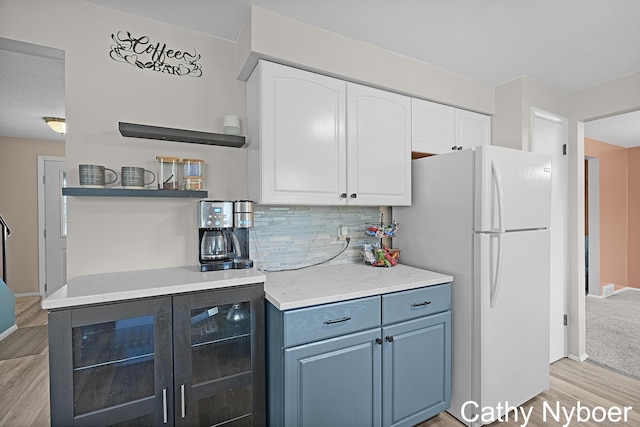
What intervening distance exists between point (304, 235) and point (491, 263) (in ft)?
3.97

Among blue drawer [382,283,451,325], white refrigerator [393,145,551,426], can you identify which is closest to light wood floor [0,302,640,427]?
white refrigerator [393,145,551,426]

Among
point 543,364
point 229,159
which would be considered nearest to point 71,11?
point 229,159

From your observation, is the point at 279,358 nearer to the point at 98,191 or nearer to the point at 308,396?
the point at 308,396

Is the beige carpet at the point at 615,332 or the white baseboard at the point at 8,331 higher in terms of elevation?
the white baseboard at the point at 8,331

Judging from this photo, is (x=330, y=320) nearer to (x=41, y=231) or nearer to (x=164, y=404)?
(x=164, y=404)

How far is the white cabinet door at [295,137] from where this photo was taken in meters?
1.77

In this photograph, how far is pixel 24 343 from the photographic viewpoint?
3.05 metres

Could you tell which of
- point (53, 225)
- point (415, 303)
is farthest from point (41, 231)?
point (415, 303)

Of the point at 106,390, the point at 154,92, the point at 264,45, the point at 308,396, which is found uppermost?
the point at 264,45

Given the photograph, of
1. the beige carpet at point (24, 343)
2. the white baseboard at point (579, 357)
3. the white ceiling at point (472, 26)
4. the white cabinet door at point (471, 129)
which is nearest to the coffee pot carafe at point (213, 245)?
the white ceiling at point (472, 26)

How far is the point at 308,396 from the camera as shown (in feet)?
4.85

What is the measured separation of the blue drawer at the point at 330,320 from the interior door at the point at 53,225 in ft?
15.8

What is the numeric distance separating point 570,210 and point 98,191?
11.9ft

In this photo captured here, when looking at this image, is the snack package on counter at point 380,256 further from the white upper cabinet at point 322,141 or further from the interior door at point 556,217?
the interior door at point 556,217
